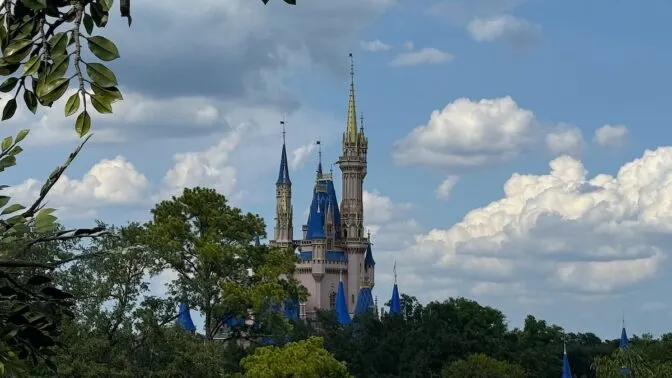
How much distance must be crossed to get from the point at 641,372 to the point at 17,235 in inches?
1771

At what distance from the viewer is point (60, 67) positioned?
4.30 m

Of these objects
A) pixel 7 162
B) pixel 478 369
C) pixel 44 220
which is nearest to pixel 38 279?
pixel 44 220

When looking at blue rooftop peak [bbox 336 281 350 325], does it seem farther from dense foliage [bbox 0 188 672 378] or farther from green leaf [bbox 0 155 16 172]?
green leaf [bbox 0 155 16 172]

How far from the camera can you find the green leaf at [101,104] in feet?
14.3

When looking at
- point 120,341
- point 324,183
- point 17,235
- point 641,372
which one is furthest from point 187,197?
point 324,183

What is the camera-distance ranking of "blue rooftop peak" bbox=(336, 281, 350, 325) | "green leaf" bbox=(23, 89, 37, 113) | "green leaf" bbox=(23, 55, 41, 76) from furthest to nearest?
"blue rooftop peak" bbox=(336, 281, 350, 325), "green leaf" bbox=(23, 89, 37, 113), "green leaf" bbox=(23, 55, 41, 76)

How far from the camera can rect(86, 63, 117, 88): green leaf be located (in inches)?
169

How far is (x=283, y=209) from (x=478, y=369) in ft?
180

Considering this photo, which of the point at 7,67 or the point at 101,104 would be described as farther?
the point at 7,67

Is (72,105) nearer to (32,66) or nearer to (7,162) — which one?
(32,66)

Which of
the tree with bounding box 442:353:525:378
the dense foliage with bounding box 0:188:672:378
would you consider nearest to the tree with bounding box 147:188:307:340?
the dense foliage with bounding box 0:188:672:378

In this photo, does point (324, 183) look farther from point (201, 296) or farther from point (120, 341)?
point (120, 341)

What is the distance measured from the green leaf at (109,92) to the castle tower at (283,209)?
117171mm

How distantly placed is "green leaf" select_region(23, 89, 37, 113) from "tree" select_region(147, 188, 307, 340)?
36482mm
